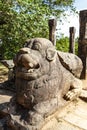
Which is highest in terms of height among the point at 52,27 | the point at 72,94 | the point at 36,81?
the point at 52,27

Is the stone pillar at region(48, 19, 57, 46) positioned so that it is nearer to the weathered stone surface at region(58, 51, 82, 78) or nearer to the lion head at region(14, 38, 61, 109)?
the weathered stone surface at region(58, 51, 82, 78)

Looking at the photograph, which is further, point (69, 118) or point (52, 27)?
point (52, 27)

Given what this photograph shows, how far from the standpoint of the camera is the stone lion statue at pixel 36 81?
3.61 m

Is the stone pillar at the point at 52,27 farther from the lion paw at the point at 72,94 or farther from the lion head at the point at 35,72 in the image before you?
the lion head at the point at 35,72

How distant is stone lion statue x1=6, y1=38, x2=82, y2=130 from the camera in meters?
3.61

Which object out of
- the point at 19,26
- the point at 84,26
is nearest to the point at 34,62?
the point at 84,26

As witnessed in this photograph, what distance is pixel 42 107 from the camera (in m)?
3.79

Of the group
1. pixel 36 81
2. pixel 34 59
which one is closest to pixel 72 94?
pixel 36 81

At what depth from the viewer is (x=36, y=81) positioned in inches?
145

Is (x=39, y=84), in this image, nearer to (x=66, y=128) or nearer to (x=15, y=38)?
(x=66, y=128)

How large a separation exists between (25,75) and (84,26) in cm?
621

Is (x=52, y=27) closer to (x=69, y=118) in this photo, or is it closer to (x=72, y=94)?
(x=72, y=94)

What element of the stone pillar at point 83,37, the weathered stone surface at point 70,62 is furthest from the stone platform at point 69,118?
the stone pillar at point 83,37

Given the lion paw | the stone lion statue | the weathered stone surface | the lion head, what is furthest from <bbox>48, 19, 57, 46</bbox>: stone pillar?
the lion head
